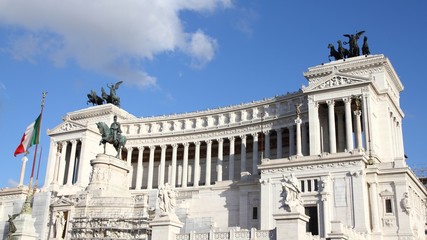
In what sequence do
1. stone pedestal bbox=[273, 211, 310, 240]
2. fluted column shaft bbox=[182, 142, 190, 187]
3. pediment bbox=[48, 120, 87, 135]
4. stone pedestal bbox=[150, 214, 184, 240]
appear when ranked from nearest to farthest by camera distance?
stone pedestal bbox=[273, 211, 310, 240] → stone pedestal bbox=[150, 214, 184, 240] → fluted column shaft bbox=[182, 142, 190, 187] → pediment bbox=[48, 120, 87, 135]

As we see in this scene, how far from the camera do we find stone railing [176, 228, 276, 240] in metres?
34.8

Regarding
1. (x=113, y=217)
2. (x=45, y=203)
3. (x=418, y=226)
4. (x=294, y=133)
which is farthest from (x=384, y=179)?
(x=45, y=203)

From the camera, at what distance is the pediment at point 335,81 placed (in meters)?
67.5

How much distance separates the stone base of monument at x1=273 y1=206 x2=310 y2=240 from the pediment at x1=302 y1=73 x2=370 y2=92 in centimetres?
3767

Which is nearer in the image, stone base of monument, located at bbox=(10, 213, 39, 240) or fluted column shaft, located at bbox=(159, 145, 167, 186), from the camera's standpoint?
stone base of monument, located at bbox=(10, 213, 39, 240)

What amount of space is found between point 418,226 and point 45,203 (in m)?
40.8

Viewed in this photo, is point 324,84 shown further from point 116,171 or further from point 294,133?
point 116,171

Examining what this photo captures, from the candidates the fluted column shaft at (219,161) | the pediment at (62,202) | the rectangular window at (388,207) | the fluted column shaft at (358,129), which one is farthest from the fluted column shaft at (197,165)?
the rectangular window at (388,207)

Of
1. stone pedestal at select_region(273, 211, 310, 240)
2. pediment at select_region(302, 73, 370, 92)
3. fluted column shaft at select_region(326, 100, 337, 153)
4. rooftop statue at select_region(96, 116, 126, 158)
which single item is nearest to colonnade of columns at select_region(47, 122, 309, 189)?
fluted column shaft at select_region(326, 100, 337, 153)

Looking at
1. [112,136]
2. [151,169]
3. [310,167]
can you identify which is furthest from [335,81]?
[151,169]

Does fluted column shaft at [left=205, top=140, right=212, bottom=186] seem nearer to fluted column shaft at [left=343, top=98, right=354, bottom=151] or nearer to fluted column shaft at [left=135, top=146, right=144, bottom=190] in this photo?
fluted column shaft at [left=135, top=146, right=144, bottom=190]

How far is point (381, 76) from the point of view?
72.5 metres

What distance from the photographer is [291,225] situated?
1296 inches

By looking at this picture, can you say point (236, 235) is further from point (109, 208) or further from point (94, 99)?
point (94, 99)
